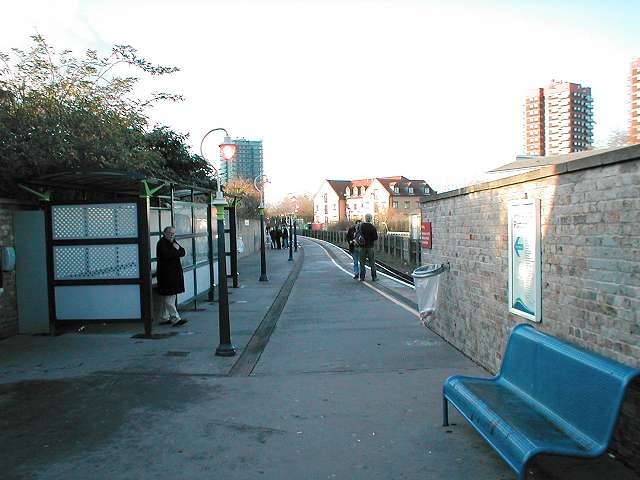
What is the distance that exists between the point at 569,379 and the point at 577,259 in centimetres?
99

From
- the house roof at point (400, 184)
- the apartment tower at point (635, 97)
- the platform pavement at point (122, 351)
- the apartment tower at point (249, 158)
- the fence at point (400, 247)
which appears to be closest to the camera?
the platform pavement at point (122, 351)

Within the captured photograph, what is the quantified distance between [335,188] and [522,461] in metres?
125

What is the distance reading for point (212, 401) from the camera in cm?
556

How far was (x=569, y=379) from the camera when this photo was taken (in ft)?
12.1

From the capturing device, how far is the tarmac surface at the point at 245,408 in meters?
3.99

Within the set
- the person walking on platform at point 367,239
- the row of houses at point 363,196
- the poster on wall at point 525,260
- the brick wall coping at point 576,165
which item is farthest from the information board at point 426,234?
the row of houses at point 363,196

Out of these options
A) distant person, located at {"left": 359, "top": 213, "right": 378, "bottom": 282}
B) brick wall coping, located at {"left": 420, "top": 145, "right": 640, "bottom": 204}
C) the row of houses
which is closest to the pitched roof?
the row of houses

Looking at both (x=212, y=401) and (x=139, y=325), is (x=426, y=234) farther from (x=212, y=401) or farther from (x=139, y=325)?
(x=139, y=325)

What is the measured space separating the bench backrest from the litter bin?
336 cm

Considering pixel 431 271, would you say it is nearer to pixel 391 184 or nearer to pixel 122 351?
pixel 122 351

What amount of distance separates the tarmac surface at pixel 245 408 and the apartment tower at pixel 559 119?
5458cm

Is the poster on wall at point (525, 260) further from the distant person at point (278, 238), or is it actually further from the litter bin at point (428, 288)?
the distant person at point (278, 238)

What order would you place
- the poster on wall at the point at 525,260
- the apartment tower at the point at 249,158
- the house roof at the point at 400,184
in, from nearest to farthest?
the poster on wall at the point at 525,260 → the apartment tower at the point at 249,158 → the house roof at the point at 400,184

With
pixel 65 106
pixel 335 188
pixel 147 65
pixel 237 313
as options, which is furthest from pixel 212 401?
pixel 335 188
